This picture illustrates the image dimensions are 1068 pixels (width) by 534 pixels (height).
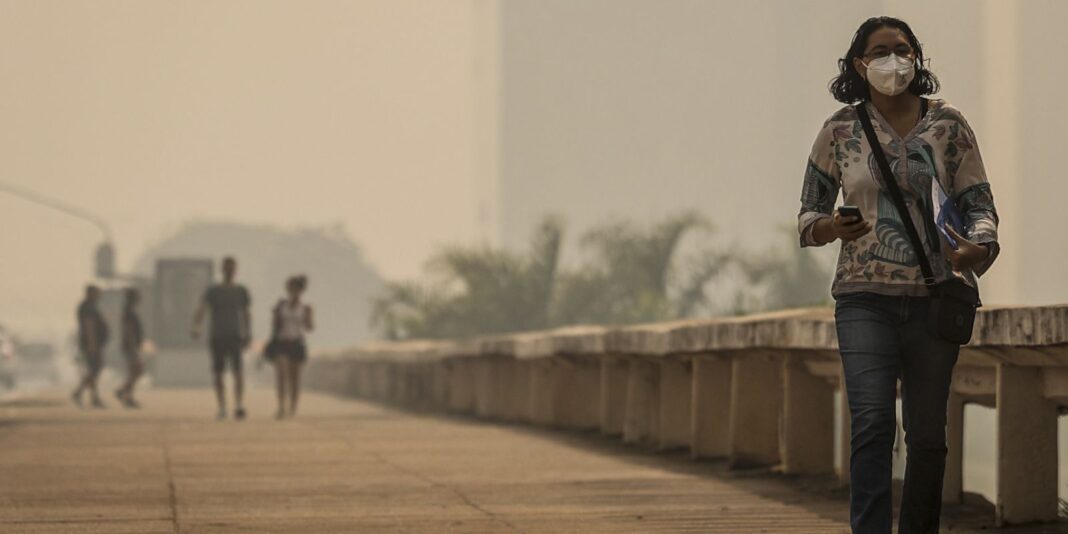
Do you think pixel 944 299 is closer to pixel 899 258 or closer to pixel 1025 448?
pixel 899 258

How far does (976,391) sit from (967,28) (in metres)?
92.0

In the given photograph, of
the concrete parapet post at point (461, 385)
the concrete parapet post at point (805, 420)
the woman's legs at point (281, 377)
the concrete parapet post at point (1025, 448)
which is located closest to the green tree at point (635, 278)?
the concrete parapet post at point (461, 385)

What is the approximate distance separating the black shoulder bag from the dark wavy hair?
1.45 ft

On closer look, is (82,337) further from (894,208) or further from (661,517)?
(894,208)

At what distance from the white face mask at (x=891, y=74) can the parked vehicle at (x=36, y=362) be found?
306ft

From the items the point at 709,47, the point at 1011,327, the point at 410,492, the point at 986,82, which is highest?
the point at 709,47

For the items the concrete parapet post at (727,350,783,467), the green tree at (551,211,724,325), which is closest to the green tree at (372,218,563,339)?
the green tree at (551,211,724,325)

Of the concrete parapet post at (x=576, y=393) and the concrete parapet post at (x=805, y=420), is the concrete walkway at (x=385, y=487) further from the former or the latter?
the concrete parapet post at (x=576, y=393)

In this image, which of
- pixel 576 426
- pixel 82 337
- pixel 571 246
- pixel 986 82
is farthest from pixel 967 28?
pixel 576 426

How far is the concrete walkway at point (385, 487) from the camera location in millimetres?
10016

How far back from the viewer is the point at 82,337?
31.0 m

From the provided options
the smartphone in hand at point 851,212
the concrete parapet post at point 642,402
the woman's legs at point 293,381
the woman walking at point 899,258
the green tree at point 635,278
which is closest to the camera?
the smartphone in hand at point 851,212

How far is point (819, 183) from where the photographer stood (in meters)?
7.43

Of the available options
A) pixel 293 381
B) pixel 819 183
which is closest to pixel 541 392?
pixel 293 381
